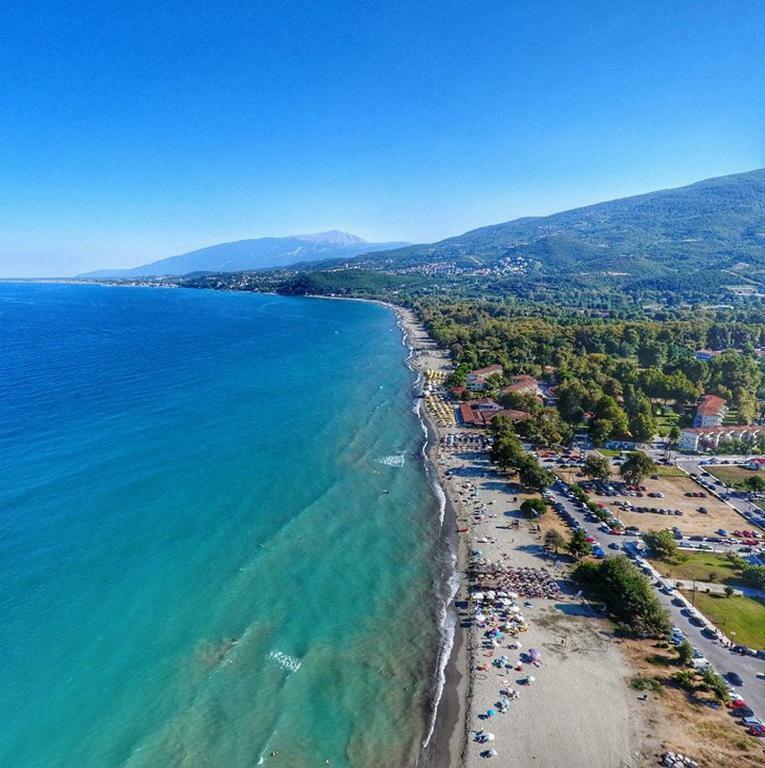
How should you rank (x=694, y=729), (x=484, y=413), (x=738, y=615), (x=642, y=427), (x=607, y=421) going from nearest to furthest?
(x=694, y=729) < (x=738, y=615) < (x=607, y=421) < (x=642, y=427) < (x=484, y=413)

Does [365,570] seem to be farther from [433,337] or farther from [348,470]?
[433,337]

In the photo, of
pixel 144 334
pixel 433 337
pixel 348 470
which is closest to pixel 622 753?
pixel 348 470

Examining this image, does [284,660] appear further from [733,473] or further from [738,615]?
[733,473]

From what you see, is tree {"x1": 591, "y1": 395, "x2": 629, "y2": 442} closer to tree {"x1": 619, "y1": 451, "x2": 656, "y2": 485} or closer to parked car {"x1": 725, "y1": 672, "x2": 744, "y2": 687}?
tree {"x1": 619, "y1": 451, "x2": 656, "y2": 485}

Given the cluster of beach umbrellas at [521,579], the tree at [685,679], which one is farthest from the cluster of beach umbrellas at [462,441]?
the tree at [685,679]

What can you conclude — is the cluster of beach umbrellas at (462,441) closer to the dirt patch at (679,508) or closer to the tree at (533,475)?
the tree at (533,475)

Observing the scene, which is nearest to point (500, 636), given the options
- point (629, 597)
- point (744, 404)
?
point (629, 597)
